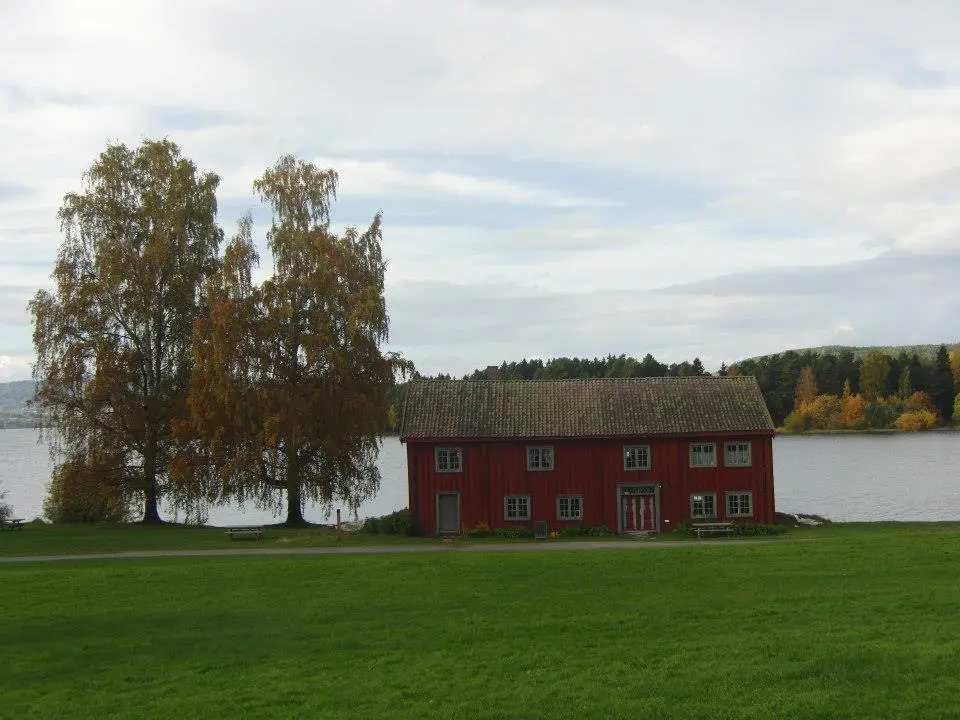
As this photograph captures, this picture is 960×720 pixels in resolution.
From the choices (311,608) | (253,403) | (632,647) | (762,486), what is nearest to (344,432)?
(253,403)

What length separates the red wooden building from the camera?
1725 inches

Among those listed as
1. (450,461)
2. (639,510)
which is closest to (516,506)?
(450,461)

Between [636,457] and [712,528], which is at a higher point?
[636,457]

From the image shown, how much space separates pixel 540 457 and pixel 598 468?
2417 mm

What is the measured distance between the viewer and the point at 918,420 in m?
145

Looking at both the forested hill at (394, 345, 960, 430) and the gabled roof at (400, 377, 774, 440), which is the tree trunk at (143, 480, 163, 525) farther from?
the forested hill at (394, 345, 960, 430)

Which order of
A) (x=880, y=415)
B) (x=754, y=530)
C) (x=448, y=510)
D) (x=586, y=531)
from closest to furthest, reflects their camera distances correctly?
(x=754, y=530)
(x=586, y=531)
(x=448, y=510)
(x=880, y=415)

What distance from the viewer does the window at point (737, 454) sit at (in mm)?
43906

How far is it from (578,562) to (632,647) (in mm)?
9100

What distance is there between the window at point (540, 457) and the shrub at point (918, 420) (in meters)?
114

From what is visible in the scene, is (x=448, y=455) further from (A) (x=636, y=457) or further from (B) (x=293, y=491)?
(B) (x=293, y=491)

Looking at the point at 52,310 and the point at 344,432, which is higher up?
the point at 52,310

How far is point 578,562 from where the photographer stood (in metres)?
26.7

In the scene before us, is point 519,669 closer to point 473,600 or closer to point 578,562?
point 473,600
